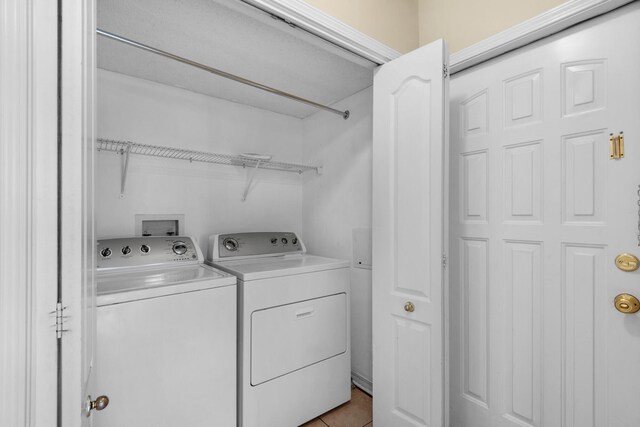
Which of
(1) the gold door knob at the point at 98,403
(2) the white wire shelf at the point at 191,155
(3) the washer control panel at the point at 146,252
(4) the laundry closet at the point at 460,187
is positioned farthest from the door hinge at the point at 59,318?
(2) the white wire shelf at the point at 191,155

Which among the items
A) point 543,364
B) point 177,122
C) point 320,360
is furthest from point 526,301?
point 177,122

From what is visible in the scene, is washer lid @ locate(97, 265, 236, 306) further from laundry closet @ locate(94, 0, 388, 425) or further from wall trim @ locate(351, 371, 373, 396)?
wall trim @ locate(351, 371, 373, 396)

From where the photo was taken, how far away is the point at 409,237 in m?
1.47

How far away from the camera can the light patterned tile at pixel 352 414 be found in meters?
1.84

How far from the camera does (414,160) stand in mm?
1453

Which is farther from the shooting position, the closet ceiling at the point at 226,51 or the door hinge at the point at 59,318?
the closet ceiling at the point at 226,51

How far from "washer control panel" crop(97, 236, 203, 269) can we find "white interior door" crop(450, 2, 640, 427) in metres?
1.66

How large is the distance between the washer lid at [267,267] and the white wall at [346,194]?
0.42 m

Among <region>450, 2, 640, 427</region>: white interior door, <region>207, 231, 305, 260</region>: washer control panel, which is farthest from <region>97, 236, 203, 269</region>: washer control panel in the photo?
<region>450, 2, 640, 427</region>: white interior door

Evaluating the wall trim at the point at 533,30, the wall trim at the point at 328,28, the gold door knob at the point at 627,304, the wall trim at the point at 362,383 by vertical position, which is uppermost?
the wall trim at the point at 328,28

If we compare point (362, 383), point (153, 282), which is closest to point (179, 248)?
point (153, 282)

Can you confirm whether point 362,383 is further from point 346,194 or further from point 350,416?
point 346,194

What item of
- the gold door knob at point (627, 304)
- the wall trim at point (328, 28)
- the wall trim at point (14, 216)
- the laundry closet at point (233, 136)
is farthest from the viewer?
the laundry closet at point (233, 136)

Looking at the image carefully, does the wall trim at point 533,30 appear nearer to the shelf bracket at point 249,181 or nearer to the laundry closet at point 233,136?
the laundry closet at point 233,136
